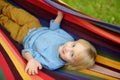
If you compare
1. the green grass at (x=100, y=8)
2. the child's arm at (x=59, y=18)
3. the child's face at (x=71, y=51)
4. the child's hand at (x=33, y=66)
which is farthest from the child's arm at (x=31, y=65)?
the green grass at (x=100, y=8)

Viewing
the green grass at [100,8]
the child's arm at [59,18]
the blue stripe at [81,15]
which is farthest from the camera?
the green grass at [100,8]

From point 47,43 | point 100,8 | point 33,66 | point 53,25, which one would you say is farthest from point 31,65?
point 100,8

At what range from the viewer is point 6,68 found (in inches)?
72.1

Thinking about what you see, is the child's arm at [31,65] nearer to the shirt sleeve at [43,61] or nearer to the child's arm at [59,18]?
the shirt sleeve at [43,61]

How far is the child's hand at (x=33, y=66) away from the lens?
5.98 ft

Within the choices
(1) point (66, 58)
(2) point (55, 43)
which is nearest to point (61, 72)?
(1) point (66, 58)

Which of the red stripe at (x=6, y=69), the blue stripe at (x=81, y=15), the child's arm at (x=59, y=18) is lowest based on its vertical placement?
the red stripe at (x=6, y=69)

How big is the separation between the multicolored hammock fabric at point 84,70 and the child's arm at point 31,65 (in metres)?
0.03

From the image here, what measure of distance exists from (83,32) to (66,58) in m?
0.20

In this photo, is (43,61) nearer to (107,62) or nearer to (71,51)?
(71,51)

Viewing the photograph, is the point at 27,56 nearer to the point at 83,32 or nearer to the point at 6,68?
Result: the point at 6,68

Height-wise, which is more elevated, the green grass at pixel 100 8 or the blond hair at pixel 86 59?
the green grass at pixel 100 8

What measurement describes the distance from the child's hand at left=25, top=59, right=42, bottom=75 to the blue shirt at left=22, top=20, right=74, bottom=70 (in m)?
0.06

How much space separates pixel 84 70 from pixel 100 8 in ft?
3.75
